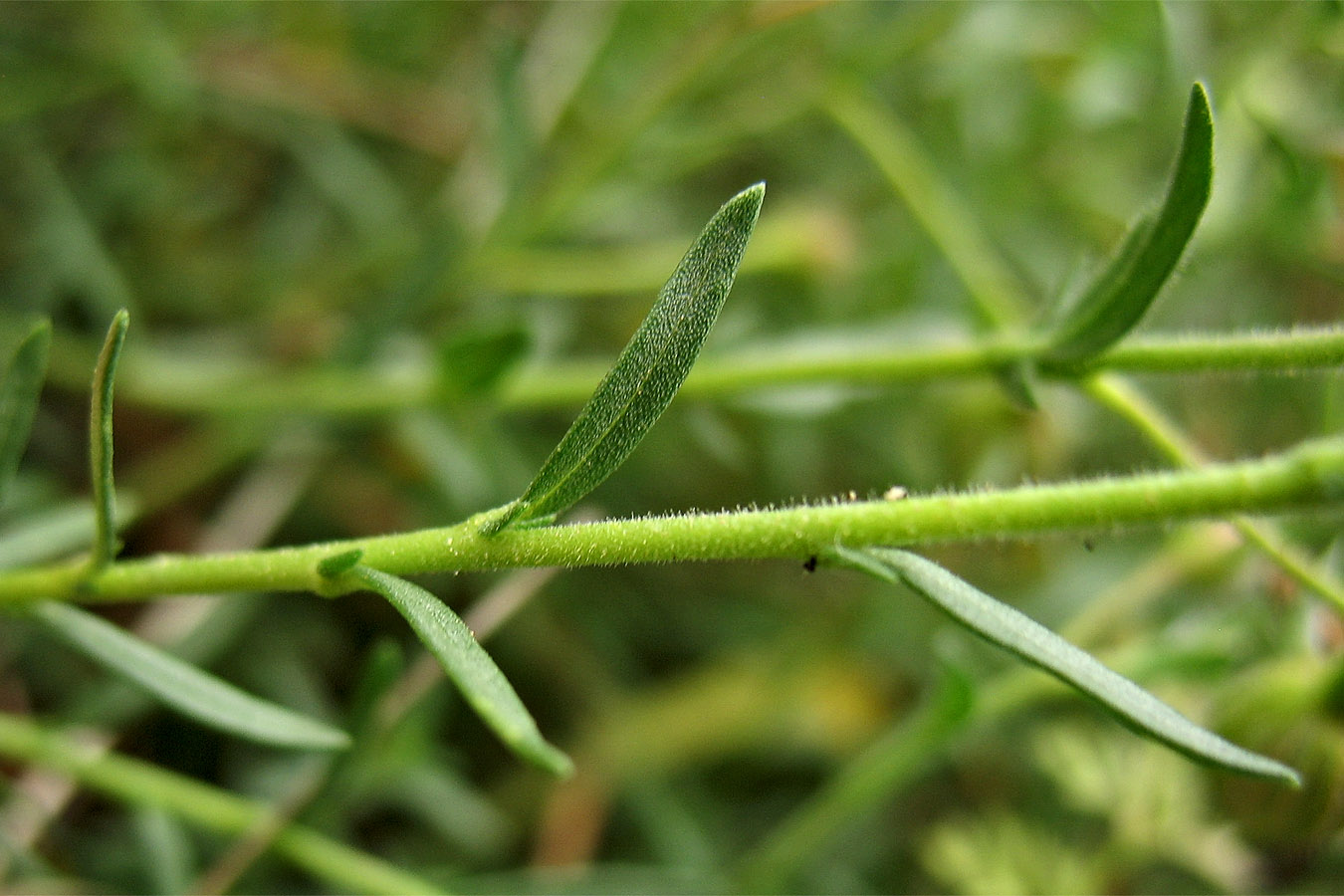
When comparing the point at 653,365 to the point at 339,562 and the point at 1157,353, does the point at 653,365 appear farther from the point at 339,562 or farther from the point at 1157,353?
the point at 1157,353

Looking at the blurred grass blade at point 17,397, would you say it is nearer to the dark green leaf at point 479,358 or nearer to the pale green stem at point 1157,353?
the dark green leaf at point 479,358

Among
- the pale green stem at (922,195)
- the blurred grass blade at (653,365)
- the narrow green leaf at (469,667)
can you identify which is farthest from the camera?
the pale green stem at (922,195)

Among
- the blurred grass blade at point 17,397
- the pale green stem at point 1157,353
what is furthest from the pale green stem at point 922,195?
the blurred grass blade at point 17,397

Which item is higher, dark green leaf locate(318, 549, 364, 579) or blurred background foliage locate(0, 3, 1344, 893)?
dark green leaf locate(318, 549, 364, 579)

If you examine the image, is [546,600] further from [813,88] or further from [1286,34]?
[1286,34]

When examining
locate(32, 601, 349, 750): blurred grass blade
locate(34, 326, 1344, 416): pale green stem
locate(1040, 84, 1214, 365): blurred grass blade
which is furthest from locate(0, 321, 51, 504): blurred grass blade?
locate(1040, 84, 1214, 365): blurred grass blade

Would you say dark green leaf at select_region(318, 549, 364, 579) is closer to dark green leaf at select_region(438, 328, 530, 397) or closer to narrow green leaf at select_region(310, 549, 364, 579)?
narrow green leaf at select_region(310, 549, 364, 579)
